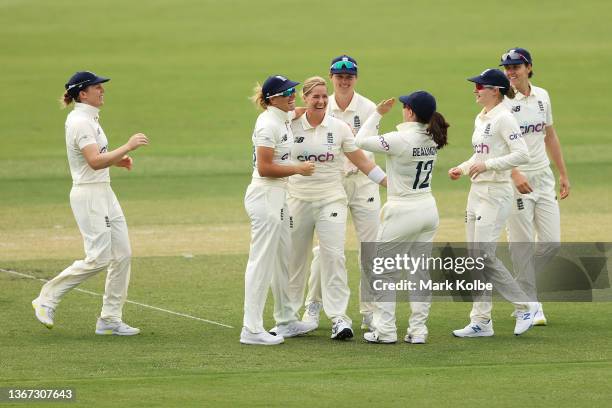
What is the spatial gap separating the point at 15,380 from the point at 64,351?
1146 mm

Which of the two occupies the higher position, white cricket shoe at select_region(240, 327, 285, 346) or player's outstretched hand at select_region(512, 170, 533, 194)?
player's outstretched hand at select_region(512, 170, 533, 194)

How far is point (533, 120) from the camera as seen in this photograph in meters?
12.0

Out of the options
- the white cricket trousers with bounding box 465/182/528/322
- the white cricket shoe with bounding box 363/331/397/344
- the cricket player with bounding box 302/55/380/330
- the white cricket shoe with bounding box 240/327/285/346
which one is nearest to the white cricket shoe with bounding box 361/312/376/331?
the cricket player with bounding box 302/55/380/330

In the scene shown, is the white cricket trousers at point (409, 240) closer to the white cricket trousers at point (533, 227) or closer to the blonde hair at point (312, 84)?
the blonde hair at point (312, 84)

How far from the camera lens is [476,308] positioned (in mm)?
11227

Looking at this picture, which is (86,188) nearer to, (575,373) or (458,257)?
(458,257)

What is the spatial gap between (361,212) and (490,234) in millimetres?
1266

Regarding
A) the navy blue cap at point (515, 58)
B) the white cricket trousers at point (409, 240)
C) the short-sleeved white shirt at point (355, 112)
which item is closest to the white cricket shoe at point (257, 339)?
the white cricket trousers at point (409, 240)

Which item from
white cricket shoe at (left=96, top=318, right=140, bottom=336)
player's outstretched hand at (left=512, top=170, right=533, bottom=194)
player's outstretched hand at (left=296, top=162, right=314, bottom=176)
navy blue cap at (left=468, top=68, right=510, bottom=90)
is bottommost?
white cricket shoe at (left=96, top=318, right=140, bottom=336)

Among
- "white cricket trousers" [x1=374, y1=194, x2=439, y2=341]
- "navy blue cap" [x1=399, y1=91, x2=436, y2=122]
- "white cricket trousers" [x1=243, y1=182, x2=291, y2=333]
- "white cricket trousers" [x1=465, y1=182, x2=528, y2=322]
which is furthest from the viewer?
"white cricket trousers" [x1=465, y1=182, x2=528, y2=322]

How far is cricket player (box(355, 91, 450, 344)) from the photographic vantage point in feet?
34.8

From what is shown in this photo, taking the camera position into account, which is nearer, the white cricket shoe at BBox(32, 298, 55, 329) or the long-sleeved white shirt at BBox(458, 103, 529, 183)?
the long-sleeved white shirt at BBox(458, 103, 529, 183)

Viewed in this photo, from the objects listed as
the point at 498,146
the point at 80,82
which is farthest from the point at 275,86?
the point at 498,146

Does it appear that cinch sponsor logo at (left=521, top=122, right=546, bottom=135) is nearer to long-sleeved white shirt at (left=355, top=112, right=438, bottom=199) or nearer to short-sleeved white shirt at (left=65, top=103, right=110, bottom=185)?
long-sleeved white shirt at (left=355, top=112, right=438, bottom=199)
